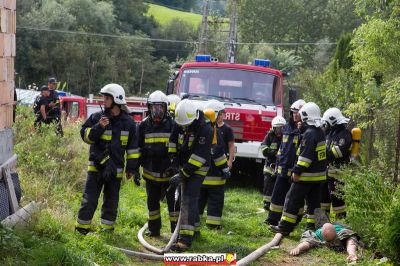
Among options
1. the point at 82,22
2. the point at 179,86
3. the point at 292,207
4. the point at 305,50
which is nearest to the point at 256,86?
the point at 179,86

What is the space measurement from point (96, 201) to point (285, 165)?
294 centimetres

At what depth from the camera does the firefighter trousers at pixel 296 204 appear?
8.97 metres

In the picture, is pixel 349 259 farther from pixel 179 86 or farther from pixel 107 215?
pixel 179 86

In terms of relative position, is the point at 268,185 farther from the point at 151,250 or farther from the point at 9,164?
the point at 9,164

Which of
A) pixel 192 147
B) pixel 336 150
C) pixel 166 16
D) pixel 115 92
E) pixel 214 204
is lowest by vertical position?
pixel 214 204

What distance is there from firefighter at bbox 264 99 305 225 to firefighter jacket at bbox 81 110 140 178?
252 cm

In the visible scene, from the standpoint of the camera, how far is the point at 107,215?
797 centimetres

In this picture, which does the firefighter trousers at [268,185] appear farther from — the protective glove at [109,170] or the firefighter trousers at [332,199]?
the protective glove at [109,170]

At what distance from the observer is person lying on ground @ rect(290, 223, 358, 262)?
801cm

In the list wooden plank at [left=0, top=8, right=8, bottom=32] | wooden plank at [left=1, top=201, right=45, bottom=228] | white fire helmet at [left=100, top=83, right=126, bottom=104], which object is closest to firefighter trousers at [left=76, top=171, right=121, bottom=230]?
wooden plank at [left=1, top=201, right=45, bottom=228]

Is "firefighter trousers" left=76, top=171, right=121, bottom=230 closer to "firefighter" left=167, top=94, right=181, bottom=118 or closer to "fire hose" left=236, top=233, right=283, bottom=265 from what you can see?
"firefighter" left=167, top=94, right=181, bottom=118

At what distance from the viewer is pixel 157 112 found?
822 cm

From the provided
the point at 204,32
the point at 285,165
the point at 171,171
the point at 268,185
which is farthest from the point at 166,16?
the point at 171,171

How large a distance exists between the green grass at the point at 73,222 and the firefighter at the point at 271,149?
48 centimetres
